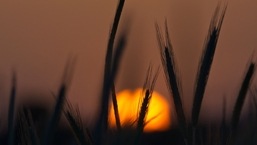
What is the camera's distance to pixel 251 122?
1.18m

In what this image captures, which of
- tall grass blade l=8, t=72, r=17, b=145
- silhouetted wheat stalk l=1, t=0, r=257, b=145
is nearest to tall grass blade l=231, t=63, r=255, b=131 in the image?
silhouetted wheat stalk l=1, t=0, r=257, b=145

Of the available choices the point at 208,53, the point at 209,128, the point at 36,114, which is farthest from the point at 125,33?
the point at 36,114

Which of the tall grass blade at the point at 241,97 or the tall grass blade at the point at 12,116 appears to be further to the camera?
the tall grass blade at the point at 12,116

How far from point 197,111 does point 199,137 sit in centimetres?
5

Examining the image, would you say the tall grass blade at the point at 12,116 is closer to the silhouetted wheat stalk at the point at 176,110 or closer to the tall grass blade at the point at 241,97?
the silhouetted wheat stalk at the point at 176,110

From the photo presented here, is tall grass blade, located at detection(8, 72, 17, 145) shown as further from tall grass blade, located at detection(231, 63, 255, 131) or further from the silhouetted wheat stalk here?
tall grass blade, located at detection(231, 63, 255, 131)

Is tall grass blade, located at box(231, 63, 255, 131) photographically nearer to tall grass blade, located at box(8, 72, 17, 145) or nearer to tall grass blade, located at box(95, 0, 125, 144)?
tall grass blade, located at box(95, 0, 125, 144)

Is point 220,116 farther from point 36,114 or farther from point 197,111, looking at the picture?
point 36,114

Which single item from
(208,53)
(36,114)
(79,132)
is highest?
(208,53)

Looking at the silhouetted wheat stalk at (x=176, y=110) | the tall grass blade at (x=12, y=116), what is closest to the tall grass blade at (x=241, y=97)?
the silhouetted wheat stalk at (x=176, y=110)

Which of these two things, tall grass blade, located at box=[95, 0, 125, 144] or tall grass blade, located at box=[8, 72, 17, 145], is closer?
tall grass blade, located at box=[95, 0, 125, 144]

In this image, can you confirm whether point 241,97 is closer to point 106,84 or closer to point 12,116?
point 106,84

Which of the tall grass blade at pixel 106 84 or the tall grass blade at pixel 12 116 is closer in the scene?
the tall grass blade at pixel 106 84

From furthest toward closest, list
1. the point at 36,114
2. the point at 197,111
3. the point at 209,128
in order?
the point at 36,114
the point at 209,128
the point at 197,111
